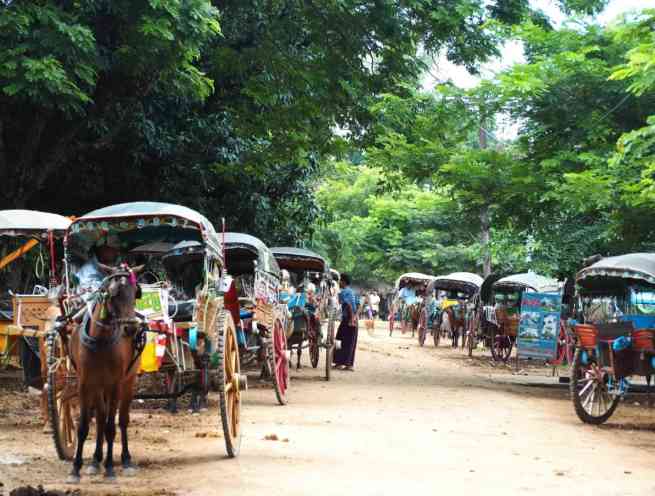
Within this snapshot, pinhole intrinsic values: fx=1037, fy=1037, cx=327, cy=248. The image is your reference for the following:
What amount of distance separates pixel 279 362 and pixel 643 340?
5.19 metres

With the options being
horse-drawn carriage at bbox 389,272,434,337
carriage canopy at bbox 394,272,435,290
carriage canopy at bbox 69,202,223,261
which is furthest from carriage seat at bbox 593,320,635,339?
carriage canopy at bbox 394,272,435,290

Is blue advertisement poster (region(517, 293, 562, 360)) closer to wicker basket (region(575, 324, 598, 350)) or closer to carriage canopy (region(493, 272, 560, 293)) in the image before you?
carriage canopy (region(493, 272, 560, 293))

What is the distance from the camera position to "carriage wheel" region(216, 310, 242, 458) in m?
9.51

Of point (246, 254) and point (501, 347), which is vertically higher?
point (246, 254)

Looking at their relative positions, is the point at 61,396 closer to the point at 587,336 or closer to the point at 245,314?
the point at 245,314

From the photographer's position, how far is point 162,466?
9.41 m

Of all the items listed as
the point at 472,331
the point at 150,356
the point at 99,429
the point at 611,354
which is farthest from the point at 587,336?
the point at 472,331

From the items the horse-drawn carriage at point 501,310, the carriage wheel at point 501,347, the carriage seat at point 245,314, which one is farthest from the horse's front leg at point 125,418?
the carriage wheel at point 501,347

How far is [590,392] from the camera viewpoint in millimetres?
14031

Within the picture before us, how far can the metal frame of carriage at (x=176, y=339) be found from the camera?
31.3ft

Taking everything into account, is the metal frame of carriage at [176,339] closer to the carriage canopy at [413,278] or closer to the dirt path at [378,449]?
the dirt path at [378,449]

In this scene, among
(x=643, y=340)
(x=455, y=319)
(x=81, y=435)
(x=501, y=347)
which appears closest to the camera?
(x=81, y=435)

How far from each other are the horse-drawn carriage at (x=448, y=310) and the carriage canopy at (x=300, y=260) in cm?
1241

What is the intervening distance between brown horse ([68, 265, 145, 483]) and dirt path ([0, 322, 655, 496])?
1.53ft
